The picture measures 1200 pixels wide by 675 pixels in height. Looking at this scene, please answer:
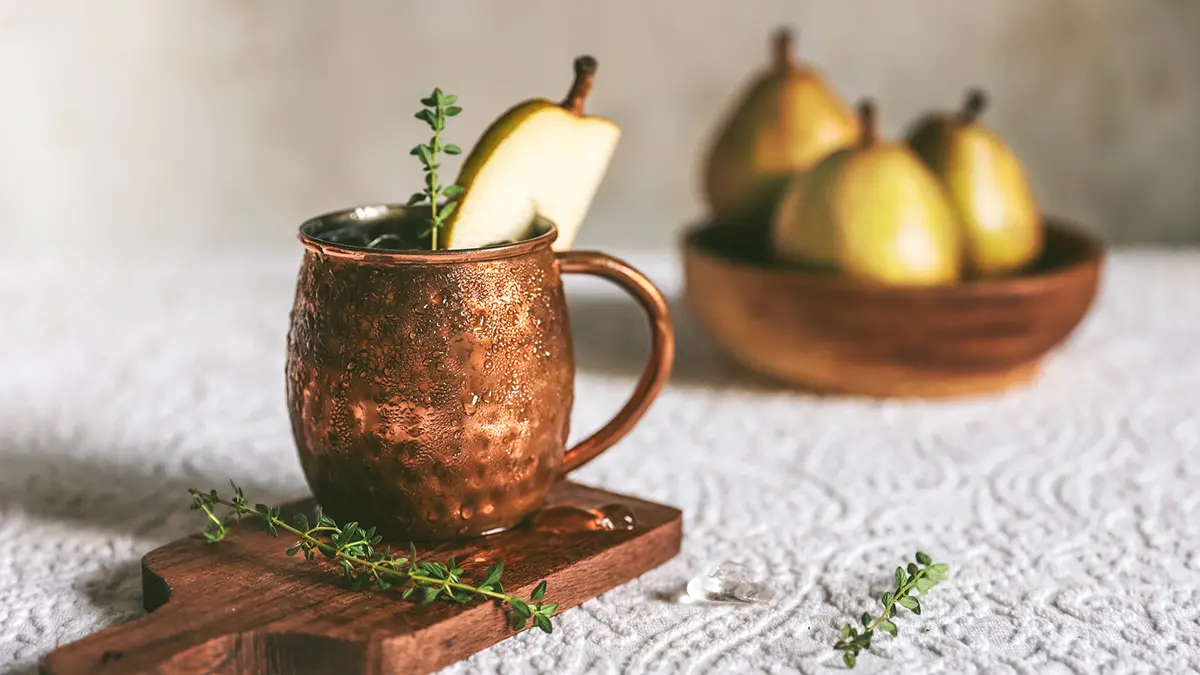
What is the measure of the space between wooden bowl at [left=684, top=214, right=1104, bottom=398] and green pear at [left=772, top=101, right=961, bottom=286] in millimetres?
18

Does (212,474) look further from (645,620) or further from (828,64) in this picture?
(828,64)

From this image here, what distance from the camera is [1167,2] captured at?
1.49 meters

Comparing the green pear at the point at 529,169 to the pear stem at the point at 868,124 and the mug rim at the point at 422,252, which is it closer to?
the mug rim at the point at 422,252

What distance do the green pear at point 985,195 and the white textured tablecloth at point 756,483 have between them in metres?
0.09

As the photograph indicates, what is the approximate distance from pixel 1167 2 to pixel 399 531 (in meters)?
1.37

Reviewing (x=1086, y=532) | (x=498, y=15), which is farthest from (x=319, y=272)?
(x=498, y=15)

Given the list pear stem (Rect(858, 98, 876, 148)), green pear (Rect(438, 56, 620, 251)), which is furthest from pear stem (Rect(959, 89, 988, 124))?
green pear (Rect(438, 56, 620, 251))

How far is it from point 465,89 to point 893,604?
1.23 m

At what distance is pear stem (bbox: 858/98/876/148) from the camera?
2.53ft

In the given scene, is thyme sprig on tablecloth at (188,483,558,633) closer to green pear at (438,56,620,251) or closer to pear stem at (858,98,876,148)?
green pear at (438,56,620,251)

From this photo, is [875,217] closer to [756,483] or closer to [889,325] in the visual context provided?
[889,325]

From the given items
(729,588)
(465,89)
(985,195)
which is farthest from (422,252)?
(465,89)

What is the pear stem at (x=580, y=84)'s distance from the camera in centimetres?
50

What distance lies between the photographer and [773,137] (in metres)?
0.88
